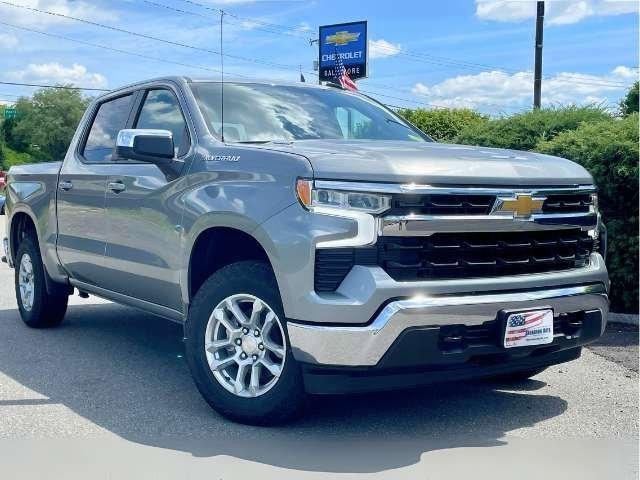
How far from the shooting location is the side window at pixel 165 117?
517 cm

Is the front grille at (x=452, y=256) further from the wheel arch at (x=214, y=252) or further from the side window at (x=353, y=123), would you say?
the side window at (x=353, y=123)

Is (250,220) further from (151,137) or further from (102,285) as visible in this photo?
(102,285)

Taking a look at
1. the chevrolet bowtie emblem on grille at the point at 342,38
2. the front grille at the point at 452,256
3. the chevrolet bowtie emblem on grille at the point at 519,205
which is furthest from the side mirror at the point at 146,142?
the chevrolet bowtie emblem on grille at the point at 342,38

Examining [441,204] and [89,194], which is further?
[89,194]

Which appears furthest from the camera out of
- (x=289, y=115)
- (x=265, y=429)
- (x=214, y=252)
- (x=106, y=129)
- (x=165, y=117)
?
(x=106, y=129)

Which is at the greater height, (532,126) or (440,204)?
(532,126)

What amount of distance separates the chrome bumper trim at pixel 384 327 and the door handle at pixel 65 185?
2.99 meters

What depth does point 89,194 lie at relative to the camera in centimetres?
600

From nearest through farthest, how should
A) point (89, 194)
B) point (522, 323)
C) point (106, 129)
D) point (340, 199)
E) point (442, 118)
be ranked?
point (340, 199)
point (522, 323)
point (89, 194)
point (106, 129)
point (442, 118)

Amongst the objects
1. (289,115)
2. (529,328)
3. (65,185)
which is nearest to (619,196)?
(289,115)

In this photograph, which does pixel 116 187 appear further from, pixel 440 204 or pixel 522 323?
pixel 522 323

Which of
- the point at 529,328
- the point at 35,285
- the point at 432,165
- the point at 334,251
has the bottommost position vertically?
the point at 35,285

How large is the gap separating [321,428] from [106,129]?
123 inches

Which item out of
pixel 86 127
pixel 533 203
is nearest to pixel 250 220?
pixel 533 203
